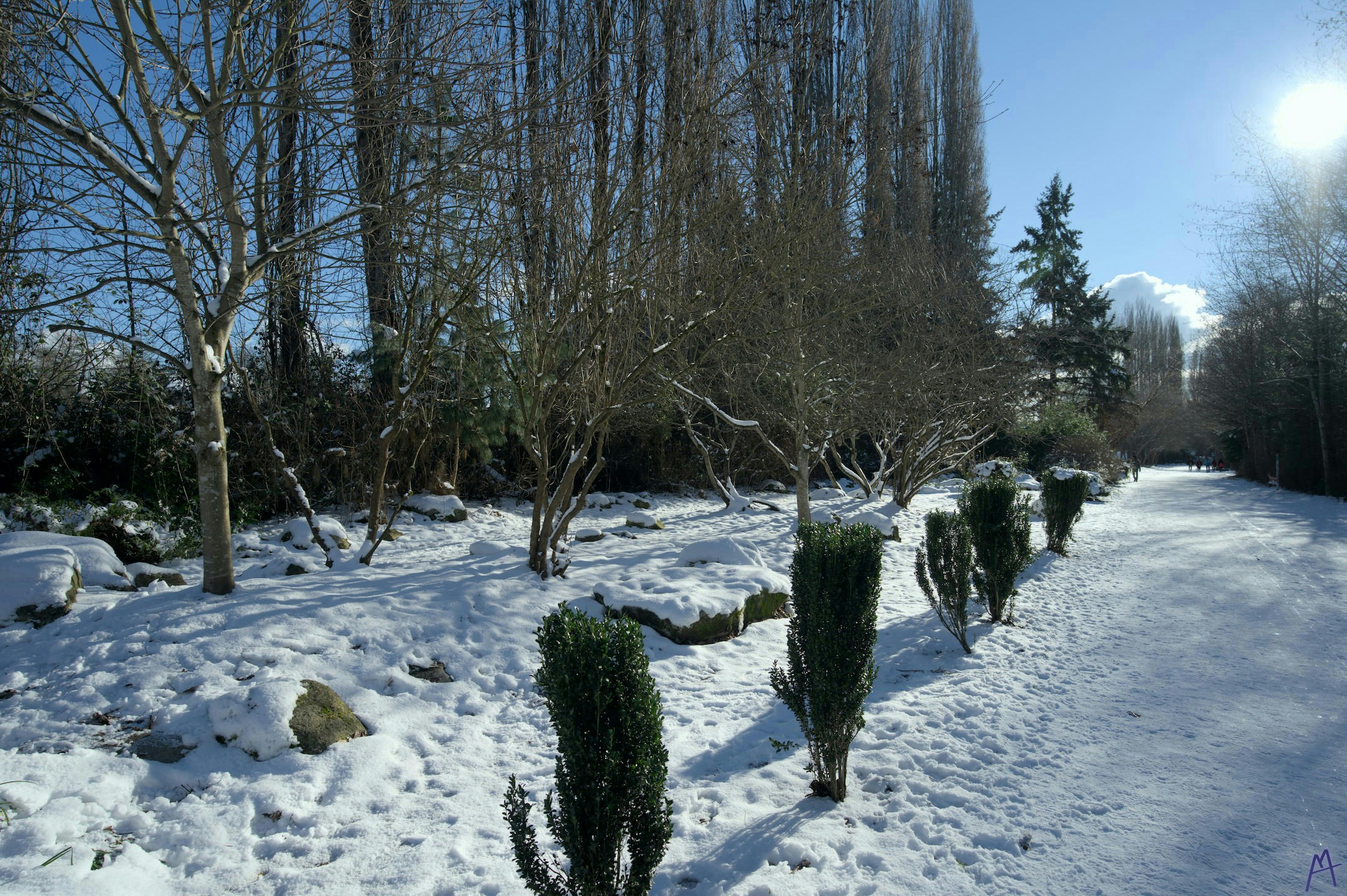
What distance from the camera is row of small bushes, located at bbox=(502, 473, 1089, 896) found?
215 centimetres

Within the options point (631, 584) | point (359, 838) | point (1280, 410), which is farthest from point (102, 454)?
point (1280, 410)

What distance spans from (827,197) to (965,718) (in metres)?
6.95

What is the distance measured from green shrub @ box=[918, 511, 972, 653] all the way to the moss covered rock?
4555 millimetres

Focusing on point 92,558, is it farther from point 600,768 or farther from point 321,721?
point 600,768

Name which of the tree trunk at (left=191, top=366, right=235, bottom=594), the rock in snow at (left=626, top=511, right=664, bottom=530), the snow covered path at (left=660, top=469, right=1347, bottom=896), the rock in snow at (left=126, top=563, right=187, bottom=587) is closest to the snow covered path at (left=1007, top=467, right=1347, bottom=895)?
the snow covered path at (left=660, top=469, right=1347, bottom=896)

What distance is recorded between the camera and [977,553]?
621 cm

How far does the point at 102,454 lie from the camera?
7.45 m

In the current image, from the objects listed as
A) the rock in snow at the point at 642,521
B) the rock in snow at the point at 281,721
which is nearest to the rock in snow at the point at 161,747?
the rock in snow at the point at 281,721

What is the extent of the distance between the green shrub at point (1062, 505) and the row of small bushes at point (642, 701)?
4.71 m

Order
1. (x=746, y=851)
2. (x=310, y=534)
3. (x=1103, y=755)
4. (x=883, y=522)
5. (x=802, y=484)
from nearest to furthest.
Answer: (x=746, y=851) → (x=1103, y=755) → (x=310, y=534) → (x=802, y=484) → (x=883, y=522)

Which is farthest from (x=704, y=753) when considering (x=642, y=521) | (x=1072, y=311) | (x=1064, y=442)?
(x=1072, y=311)

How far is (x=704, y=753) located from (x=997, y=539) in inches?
152

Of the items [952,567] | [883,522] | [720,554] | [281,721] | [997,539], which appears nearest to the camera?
[281,721]

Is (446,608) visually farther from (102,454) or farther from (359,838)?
(102,454)
